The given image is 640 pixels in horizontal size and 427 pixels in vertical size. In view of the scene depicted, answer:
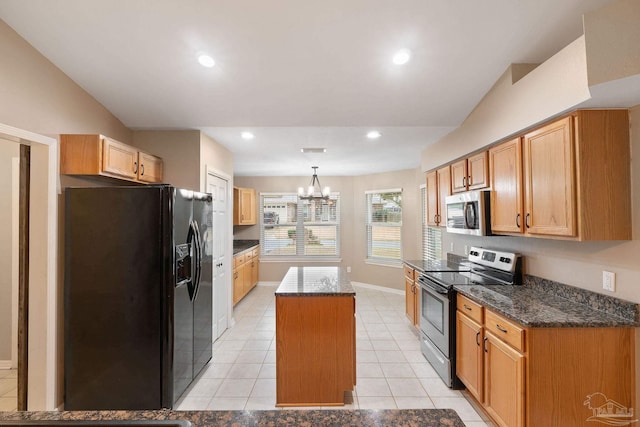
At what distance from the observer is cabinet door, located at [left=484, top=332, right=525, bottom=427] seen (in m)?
1.73

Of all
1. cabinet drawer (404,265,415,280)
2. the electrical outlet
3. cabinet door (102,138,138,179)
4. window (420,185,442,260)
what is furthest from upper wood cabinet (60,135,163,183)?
window (420,185,442,260)

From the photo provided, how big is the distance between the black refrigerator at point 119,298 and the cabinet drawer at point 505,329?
7.86 feet

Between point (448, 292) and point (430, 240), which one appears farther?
point (430, 240)

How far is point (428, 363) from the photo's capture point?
9.77ft

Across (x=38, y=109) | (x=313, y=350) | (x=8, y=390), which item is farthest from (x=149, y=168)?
(x=313, y=350)

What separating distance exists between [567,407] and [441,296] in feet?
3.54

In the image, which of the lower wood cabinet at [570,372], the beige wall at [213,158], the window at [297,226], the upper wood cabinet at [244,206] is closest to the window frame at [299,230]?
the window at [297,226]

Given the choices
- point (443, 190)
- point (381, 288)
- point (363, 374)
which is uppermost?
point (443, 190)

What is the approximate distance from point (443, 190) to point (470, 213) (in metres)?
0.86

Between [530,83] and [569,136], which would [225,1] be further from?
[569,136]

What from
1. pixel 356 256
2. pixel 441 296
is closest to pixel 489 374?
pixel 441 296

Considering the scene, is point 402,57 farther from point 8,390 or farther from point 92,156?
point 8,390

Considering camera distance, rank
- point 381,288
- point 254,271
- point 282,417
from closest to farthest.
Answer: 1. point 282,417
2. point 381,288
3. point 254,271

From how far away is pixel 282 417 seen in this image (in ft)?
2.86
